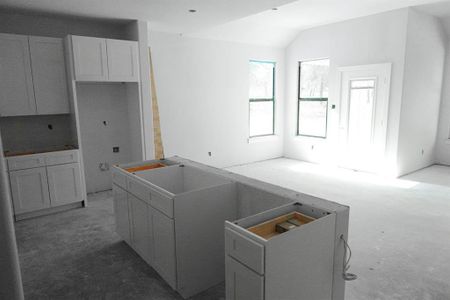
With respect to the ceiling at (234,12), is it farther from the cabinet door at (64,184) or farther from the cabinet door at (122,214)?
the cabinet door at (122,214)

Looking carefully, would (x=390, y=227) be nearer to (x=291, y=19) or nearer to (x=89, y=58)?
(x=291, y=19)

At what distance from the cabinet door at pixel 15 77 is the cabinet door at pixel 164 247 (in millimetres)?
2739

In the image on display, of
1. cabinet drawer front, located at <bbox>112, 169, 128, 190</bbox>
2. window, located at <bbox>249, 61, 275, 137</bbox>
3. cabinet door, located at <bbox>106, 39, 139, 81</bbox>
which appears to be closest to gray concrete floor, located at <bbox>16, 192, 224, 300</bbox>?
cabinet drawer front, located at <bbox>112, 169, 128, 190</bbox>

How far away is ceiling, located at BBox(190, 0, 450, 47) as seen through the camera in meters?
5.07

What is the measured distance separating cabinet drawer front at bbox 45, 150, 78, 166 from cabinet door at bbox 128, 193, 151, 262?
5.79 feet

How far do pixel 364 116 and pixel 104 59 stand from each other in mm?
4818

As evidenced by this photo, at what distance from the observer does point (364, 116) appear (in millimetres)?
6168

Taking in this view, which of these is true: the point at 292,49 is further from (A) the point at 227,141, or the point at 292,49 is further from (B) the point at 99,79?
(B) the point at 99,79

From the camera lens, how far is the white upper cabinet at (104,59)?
418 cm

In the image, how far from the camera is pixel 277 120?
303 inches

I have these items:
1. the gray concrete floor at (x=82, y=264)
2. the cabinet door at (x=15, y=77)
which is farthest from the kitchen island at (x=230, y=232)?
the cabinet door at (x=15, y=77)

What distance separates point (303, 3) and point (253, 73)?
2.35 metres

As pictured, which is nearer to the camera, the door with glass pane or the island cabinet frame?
the island cabinet frame

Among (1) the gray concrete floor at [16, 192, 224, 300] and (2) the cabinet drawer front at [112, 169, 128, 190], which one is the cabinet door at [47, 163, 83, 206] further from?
(2) the cabinet drawer front at [112, 169, 128, 190]
